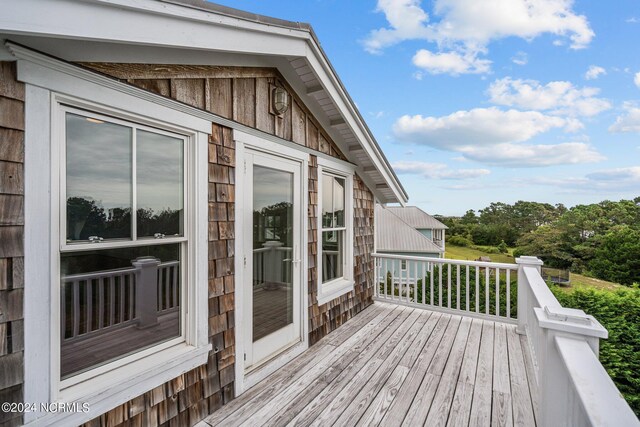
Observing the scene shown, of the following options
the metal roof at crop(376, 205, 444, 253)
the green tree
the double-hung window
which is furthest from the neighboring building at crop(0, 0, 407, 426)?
the green tree

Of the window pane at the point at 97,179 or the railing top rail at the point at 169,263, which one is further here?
the railing top rail at the point at 169,263

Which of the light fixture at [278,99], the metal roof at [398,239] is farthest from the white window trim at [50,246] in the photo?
the metal roof at [398,239]

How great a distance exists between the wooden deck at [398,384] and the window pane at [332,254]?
2.53 ft

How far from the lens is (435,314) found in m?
4.43

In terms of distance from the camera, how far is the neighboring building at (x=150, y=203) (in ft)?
4.28

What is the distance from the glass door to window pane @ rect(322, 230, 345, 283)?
2.30 feet

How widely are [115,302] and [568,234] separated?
38.4m

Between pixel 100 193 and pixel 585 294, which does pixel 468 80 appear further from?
pixel 100 193

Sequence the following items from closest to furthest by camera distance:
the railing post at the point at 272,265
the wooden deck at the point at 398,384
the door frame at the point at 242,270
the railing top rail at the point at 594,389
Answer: the railing top rail at the point at 594,389 < the wooden deck at the point at 398,384 < the door frame at the point at 242,270 < the railing post at the point at 272,265

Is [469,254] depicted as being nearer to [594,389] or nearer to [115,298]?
[594,389]

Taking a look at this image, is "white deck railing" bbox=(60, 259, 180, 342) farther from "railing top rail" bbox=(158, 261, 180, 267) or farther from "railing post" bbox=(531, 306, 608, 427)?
"railing post" bbox=(531, 306, 608, 427)

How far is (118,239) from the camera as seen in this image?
5.50ft

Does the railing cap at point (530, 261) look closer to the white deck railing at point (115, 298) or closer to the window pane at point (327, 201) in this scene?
the window pane at point (327, 201)

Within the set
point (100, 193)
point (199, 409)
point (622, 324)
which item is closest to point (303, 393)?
point (199, 409)
